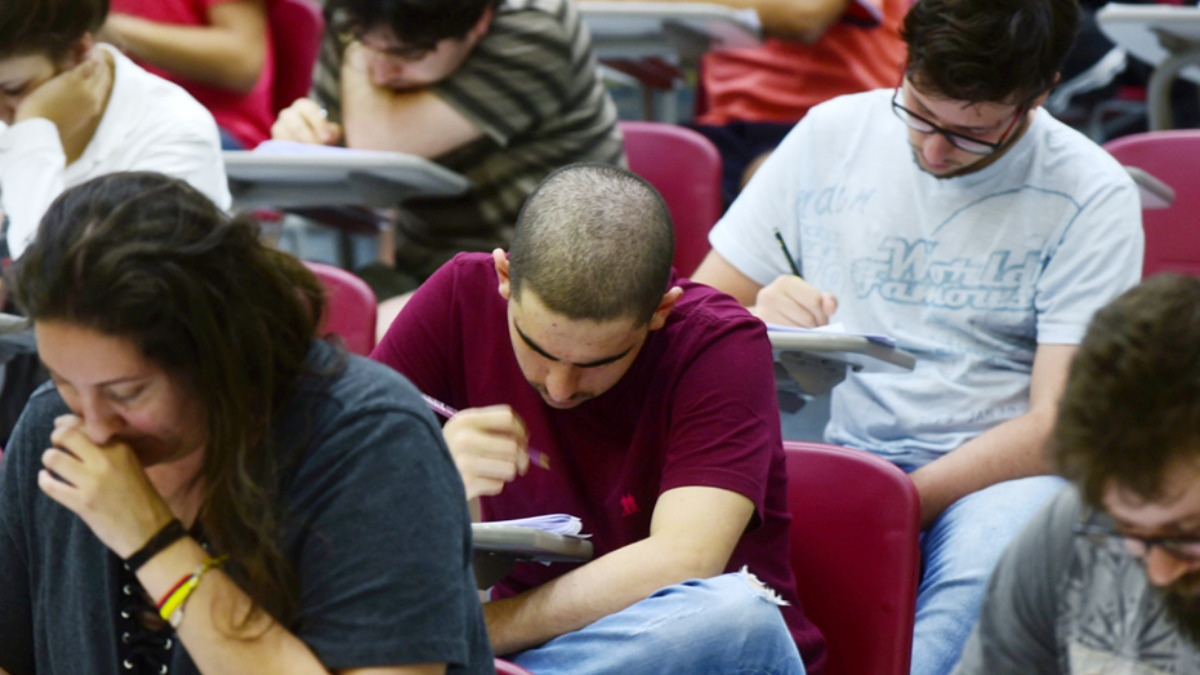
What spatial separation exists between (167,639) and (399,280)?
5.12 ft

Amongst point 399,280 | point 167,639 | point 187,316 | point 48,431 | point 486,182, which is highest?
point 187,316

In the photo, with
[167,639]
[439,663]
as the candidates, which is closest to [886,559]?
[439,663]

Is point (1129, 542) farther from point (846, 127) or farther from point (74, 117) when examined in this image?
point (74, 117)

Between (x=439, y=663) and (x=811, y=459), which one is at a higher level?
(x=439, y=663)

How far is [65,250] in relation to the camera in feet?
3.50

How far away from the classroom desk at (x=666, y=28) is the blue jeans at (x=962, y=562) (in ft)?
5.16

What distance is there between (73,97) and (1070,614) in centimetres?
168

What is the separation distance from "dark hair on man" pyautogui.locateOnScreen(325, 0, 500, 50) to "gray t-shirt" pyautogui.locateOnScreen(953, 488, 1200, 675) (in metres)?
1.68

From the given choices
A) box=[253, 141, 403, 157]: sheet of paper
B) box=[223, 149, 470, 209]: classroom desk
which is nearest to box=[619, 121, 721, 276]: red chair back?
box=[223, 149, 470, 209]: classroom desk

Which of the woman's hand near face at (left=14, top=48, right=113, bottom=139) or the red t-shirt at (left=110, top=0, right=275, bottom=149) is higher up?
the woman's hand near face at (left=14, top=48, right=113, bottom=139)

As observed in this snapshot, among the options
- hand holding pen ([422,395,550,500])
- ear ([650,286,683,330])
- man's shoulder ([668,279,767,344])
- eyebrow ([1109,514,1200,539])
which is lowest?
hand holding pen ([422,395,550,500])

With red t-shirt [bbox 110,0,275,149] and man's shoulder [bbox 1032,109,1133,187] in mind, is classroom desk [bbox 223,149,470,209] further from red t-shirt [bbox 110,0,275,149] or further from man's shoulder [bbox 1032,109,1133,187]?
man's shoulder [bbox 1032,109,1133,187]

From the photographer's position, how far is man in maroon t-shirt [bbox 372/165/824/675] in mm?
1444

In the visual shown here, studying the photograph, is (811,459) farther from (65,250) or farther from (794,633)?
(65,250)
